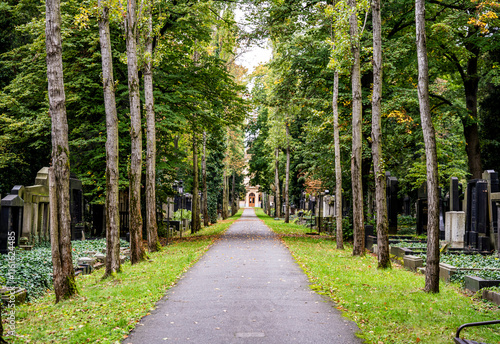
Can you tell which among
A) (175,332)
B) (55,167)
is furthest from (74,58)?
(175,332)

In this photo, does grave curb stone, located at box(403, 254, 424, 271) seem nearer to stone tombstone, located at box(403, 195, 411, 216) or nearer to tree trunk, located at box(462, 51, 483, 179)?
tree trunk, located at box(462, 51, 483, 179)

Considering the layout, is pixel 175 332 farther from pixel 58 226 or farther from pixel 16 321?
pixel 58 226

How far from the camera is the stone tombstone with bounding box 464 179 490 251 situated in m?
14.3

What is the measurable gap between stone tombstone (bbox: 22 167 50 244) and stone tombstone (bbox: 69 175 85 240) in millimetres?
1303

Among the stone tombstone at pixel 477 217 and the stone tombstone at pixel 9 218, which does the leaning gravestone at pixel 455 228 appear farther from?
the stone tombstone at pixel 9 218

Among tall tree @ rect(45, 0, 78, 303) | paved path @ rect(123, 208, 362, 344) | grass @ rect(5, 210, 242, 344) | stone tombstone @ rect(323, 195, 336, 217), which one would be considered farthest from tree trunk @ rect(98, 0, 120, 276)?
stone tombstone @ rect(323, 195, 336, 217)

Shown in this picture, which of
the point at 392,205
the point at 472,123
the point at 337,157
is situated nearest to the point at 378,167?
the point at 337,157

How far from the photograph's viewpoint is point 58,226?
7777 millimetres

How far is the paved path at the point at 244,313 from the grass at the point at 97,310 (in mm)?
262

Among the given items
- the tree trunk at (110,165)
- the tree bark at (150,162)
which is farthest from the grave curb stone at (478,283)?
the tree bark at (150,162)

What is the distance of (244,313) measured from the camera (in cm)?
709

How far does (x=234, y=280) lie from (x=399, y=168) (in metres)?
21.3

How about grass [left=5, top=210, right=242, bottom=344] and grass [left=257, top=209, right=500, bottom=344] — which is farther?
grass [left=257, top=209, right=500, bottom=344]

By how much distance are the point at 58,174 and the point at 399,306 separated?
622 cm
